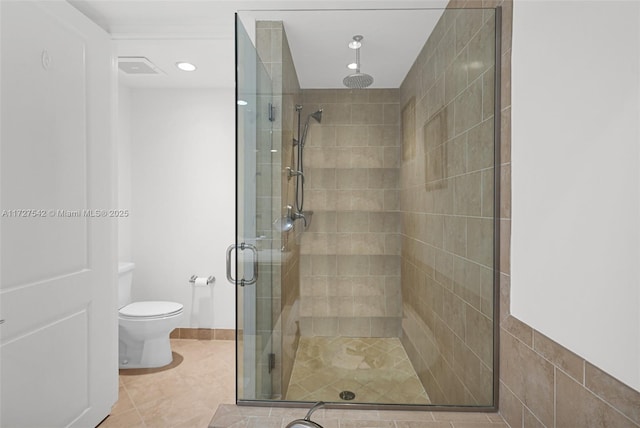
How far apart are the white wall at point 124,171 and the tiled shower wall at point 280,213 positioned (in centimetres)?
232

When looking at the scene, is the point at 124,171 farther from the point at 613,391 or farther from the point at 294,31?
Answer: the point at 613,391

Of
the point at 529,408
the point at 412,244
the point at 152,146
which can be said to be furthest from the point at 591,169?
the point at 152,146

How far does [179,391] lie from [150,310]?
758mm

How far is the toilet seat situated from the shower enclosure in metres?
1.55

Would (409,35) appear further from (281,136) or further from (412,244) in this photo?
(412,244)

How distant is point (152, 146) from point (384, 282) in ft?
9.39

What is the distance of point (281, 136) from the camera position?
163cm

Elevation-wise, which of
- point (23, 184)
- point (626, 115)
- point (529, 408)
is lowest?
point (529, 408)

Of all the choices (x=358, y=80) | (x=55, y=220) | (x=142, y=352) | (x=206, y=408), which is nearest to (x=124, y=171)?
(x=142, y=352)

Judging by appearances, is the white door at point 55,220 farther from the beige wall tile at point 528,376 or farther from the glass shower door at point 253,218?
the beige wall tile at point 528,376

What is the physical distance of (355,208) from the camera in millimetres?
1578

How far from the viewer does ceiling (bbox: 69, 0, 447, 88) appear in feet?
5.14

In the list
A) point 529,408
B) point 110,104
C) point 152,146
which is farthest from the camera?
point 152,146

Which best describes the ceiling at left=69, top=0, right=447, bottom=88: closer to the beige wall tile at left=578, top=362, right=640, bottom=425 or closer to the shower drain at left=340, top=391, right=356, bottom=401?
the beige wall tile at left=578, top=362, right=640, bottom=425
